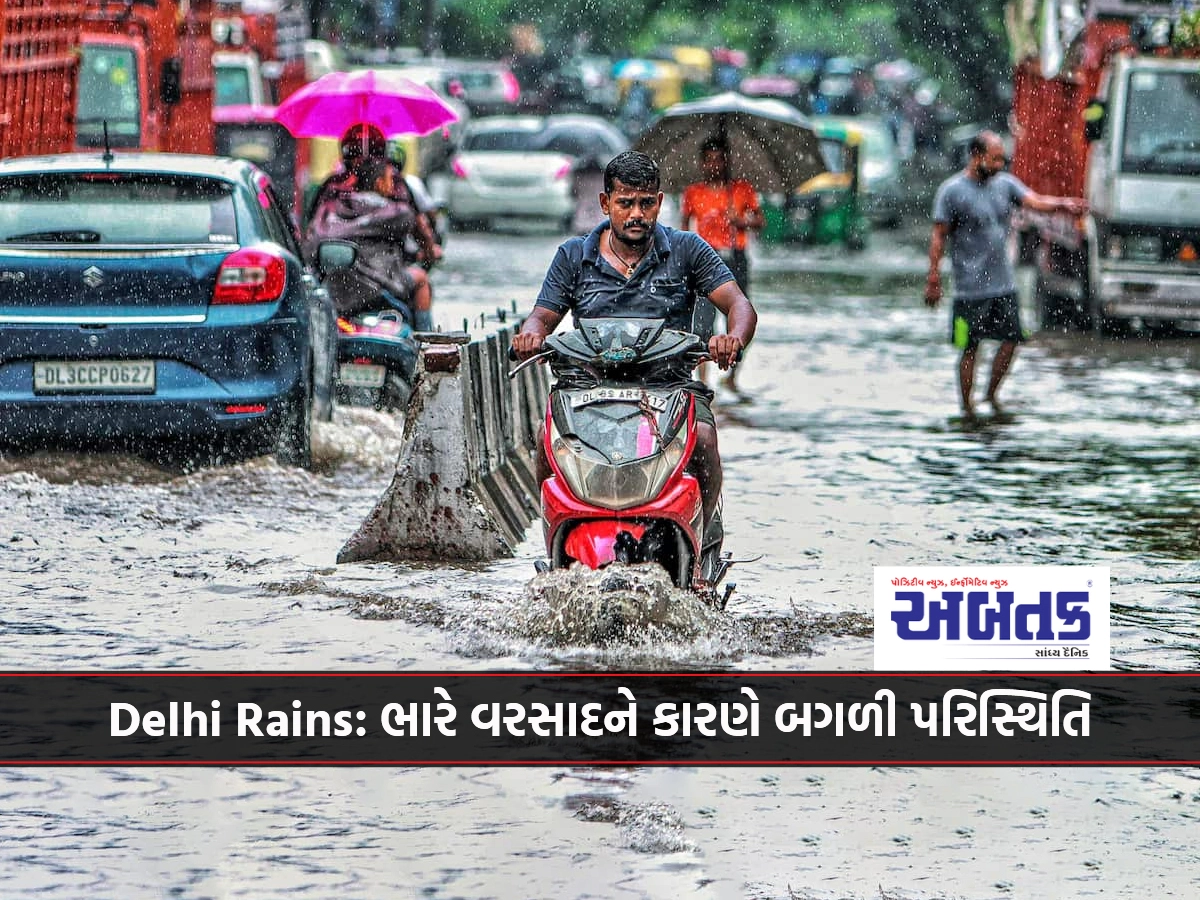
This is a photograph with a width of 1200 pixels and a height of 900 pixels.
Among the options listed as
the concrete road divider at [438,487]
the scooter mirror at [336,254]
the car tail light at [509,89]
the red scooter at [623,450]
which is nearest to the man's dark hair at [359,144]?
the scooter mirror at [336,254]

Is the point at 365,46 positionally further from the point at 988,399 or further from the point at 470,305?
the point at 988,399

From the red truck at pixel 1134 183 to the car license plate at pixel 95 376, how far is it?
12.0m

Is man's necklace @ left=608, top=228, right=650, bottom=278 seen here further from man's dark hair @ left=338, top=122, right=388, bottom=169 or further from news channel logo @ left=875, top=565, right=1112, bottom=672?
man's dark hair @ left=338, top=122, right=388, bottom=169

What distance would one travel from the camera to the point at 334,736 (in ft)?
22.0

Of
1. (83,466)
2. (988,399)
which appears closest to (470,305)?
(988,399)

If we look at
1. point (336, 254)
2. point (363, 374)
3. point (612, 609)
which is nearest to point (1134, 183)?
point (363, 374)

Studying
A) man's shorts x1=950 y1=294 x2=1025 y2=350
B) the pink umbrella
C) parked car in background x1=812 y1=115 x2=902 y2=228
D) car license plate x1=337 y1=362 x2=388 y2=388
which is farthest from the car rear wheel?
parked car in background x1=812 y1=115 x2=902 y2=228

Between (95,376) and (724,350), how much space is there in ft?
13.4

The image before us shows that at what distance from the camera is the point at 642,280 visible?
26.4 ft

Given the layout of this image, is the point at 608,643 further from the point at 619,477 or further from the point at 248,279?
the point at 248,279

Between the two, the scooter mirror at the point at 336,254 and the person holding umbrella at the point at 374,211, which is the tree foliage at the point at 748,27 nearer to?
the person holding umbrella at the point at 374,211

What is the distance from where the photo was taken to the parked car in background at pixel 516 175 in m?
35.5

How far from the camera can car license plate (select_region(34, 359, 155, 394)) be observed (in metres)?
10.8

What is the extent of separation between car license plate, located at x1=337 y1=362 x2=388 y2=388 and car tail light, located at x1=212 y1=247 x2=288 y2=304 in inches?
101
